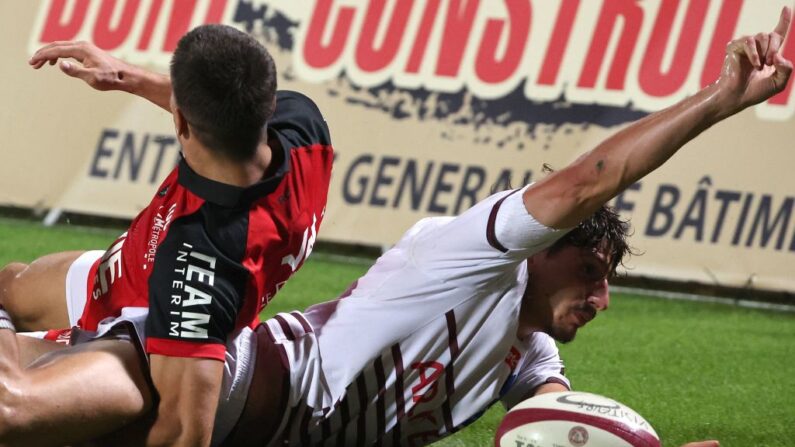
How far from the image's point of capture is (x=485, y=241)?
3225 millimetres

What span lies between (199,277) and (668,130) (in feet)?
3.71

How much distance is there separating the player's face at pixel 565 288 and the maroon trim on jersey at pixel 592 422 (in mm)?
274

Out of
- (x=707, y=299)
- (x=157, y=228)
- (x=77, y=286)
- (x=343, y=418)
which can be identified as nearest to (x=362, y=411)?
(x=343, y=418)

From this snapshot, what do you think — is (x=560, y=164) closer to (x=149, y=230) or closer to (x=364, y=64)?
(x=364, y=64)

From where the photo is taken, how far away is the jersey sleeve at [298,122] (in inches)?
146

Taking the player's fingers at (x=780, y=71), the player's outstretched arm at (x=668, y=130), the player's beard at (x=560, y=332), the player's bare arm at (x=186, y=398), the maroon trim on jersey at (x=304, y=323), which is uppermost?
the player's fingers at (x=780, y=71)

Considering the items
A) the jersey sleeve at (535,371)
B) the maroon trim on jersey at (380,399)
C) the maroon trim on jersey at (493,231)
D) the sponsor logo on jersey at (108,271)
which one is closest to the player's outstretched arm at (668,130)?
the maroon trim on jersey at (493,231)

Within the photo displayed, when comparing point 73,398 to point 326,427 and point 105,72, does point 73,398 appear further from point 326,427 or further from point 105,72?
point 105,72

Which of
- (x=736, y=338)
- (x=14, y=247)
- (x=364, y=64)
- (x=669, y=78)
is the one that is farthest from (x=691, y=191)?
(x=14, y=247)

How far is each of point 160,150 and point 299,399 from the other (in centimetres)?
507

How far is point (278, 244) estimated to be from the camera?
3424 mm

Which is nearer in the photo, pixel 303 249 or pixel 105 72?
pixel 303 249

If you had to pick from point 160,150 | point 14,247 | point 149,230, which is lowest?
point 14,247

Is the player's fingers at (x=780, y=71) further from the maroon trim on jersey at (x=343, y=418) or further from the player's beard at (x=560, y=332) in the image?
the maroon trim on jersey at (x=343, y=418)
